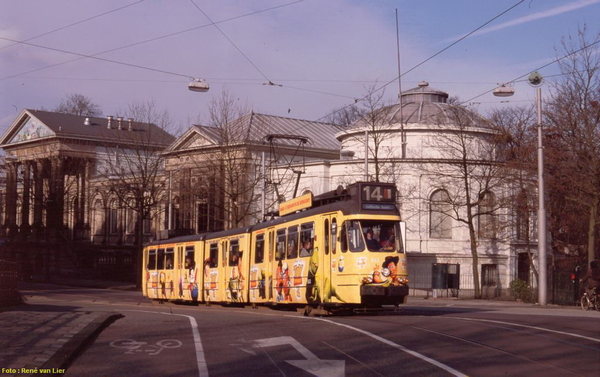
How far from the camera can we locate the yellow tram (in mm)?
20984

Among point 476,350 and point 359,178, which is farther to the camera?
point 359,178

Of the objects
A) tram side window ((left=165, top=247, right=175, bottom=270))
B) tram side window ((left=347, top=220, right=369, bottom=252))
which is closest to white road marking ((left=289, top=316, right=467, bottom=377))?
tram side window ((left=347, top=220, right=369, bottom=252))

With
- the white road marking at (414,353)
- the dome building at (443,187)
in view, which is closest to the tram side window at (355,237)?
the white road marking at (414,353)

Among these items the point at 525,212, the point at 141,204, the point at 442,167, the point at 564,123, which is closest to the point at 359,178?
the point at 442,167

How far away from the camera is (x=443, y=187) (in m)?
51.4

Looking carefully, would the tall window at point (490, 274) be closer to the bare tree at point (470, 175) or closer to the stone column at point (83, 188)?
the bare tree at point (470, 175)

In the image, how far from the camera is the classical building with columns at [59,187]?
259 ft

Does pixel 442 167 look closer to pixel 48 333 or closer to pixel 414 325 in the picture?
pixel 414 325

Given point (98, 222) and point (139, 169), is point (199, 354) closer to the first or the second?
point (139, 169)

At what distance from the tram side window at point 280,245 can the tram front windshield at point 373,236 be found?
4303 millimetres

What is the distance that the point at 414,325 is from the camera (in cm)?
1706

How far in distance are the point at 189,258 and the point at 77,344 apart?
71.6 feet

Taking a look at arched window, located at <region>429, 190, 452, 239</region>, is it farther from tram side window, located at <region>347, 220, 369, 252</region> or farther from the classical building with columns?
tram side window, located at <region>347, 220, 369, 252</region>

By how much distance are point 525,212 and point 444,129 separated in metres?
9.94
